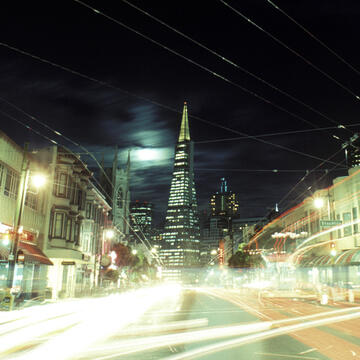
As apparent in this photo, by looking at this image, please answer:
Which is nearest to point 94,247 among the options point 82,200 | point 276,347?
point 82,200

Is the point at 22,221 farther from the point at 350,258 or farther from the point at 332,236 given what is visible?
the point at 332,236

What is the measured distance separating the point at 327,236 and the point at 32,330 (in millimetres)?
50971

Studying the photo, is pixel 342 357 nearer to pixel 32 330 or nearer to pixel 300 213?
pixel 32 330

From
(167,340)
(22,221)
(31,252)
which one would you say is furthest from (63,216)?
(167,340)

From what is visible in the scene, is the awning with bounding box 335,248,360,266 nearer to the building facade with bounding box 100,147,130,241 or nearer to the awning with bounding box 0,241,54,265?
the awning with bounding box 0,241,54,265

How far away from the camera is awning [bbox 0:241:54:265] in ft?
93.1

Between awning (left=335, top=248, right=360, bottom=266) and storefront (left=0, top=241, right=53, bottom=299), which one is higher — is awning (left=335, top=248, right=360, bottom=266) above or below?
above

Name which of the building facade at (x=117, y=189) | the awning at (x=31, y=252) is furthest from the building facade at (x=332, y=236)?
the building facade at (x=117, y=189)

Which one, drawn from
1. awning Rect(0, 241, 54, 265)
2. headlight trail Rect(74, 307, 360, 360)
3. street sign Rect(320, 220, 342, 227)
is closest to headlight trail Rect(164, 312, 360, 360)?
headlight trail Rect(74, 307, 360, 360)

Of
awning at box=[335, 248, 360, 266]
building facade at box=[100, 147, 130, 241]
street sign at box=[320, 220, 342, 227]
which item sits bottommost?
awning at box=[335, 248, 360, 266]

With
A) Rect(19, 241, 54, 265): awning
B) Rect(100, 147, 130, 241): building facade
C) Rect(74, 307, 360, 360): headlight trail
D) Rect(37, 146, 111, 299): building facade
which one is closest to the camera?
Rect(74, 307, 360, 360): headlight trail

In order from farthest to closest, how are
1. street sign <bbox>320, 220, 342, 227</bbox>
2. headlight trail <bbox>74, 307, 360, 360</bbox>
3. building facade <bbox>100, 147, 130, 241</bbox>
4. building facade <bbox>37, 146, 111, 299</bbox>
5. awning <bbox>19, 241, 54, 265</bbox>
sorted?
building facade <bbox>100, 147, 130, 241</bbox>, building facade <bbox>37, 146, 111, 299</bbox>, street sign <bbox>320, 220, 342, 227</bbox>, awning <bbox>19, 241, 54, 265</bbox>, headlight trail <bbox>74, 307, 360, 360</bbox>

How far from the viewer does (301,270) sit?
7112cm

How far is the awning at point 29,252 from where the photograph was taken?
28.4 metres
